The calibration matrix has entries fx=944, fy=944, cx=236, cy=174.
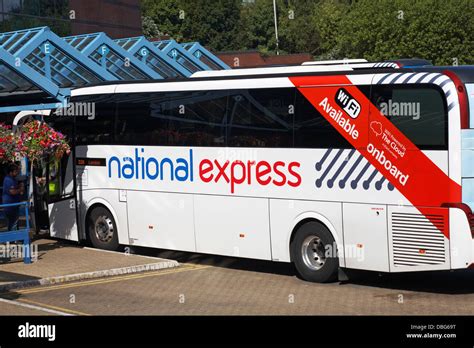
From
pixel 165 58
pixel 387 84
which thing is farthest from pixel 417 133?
pixel 165 58

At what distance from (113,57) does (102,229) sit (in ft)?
22.7

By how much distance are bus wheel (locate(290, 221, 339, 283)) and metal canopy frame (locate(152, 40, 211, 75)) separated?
43.8ft

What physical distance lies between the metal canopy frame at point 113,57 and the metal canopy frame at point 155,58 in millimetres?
1380

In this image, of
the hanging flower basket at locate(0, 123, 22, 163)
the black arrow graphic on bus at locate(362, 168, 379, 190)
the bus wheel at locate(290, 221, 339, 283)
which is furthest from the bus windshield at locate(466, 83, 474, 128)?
the hanging flower basket at locate(0, 123, 22, 163)

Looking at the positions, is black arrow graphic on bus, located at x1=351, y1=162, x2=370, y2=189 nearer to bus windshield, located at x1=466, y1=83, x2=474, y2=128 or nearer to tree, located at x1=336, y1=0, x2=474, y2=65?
bus windshield, located at x1=466, y1=83, x2=474, y2=128

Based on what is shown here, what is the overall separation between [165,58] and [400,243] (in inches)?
565

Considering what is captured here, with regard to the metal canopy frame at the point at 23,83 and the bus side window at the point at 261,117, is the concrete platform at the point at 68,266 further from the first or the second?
the metal canopy frame at the point at 23,83

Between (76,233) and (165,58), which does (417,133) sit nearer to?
(76,233)

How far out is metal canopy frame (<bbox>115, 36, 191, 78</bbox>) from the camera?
27156 mm

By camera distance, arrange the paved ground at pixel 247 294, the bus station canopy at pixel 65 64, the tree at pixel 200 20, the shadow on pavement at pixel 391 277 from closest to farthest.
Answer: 1. the paved ground at pixel 247 294
2. the shadow on pavement at pixel 391 277
3. the bus station canopy at pixel 65 64
4. the tree at pixel 200 20

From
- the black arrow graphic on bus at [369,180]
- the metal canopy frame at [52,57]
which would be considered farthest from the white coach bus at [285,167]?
the metal canopy frame at [52,57]

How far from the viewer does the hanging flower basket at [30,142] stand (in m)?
17.7

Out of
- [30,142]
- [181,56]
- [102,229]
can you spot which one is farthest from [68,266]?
[181,56]

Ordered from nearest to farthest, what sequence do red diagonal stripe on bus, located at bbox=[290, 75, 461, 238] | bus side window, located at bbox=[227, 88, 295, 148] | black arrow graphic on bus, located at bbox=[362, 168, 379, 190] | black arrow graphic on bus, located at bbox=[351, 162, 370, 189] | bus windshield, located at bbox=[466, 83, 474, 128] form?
bus windshield, located at bbox=[466, 83, 474, 128] < red diagonal stripe on bus, located at bbox=[290, 75, 461, 238] < black arrow graphic on bus, located at bbox=[362, 168, 379, 190] < black arrow graphic on bus, located at bbox=[351, 162, 370, 189] < bus side window, located at bbox=[227, 88, 295, 148]
